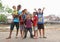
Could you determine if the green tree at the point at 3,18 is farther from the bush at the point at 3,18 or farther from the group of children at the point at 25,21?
the group of children at the point at 25,21

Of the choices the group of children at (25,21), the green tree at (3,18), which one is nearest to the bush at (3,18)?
the green tree at (3,18)

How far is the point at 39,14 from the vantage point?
15164 mm

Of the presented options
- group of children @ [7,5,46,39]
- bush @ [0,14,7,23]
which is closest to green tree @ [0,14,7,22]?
bush @ [0,14,7,23]

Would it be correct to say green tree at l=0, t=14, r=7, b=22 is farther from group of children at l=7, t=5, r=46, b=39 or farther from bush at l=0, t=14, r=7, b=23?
group of children at l=7, t=5, r=46, b=39

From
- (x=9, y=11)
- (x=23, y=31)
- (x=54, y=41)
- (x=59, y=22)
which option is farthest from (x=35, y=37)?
(x=59, y=22)

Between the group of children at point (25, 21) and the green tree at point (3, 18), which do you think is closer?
the group of children at point (25, 21)

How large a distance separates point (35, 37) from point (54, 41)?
5.14 ft

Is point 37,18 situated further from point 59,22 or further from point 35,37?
point 59,22

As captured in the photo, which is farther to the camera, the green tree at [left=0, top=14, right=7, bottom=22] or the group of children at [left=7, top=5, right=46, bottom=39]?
the green tree at [left=0, top=14, right=7, bottom=22]

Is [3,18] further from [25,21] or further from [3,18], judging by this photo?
[25,21]

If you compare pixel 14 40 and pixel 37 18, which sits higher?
pixel 37 18

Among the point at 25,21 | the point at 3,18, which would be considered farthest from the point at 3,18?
the point at 25,21

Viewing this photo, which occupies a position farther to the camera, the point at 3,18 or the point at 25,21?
the point at 3,18

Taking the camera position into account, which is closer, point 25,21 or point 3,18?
point 25,21
